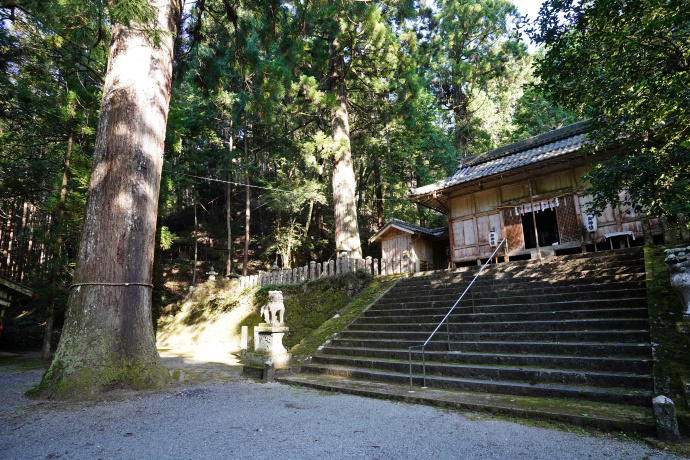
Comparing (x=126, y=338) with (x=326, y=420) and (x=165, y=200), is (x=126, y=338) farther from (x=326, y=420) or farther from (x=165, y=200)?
(x=165, y=200)

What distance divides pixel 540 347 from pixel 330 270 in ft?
22.3

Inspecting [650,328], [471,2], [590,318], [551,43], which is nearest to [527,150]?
A: [551,43]

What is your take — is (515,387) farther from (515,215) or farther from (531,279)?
(515,215)

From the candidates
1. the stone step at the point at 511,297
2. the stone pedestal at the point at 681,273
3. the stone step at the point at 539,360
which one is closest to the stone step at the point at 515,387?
the stone step at the point at 539,360

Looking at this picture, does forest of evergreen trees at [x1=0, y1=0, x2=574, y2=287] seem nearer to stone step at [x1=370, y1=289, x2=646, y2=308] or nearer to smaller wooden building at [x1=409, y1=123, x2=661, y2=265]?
smaller wooden building at [x1=409, y1=123, x2=661, y2=265]

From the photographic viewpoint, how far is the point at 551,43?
554 cm

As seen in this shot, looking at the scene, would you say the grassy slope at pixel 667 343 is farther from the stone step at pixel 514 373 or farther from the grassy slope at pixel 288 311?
the grassy slope at pixel 288 311

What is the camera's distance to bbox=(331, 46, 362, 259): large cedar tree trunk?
12523 millimetres

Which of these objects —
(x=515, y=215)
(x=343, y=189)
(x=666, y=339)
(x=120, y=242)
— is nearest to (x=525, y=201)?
(x=515, y=215)

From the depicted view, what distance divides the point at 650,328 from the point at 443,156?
1374 centimetres

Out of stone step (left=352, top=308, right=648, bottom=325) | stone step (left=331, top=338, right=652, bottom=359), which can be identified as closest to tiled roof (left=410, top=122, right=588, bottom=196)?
stone step (left=352, top=308, right=648, bottom=325)

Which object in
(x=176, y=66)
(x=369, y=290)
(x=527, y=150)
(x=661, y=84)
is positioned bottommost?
(x=369, y=290)

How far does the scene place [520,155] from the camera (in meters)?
11.6

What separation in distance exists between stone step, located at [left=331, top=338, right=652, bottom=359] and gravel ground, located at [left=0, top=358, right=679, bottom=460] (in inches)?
76.9
